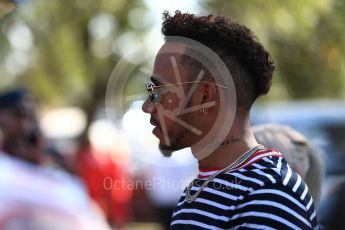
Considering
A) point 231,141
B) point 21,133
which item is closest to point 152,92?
point 231,141

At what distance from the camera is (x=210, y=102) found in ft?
7.75

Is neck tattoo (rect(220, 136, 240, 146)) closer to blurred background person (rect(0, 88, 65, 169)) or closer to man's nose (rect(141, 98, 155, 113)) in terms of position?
man's nose (rect(141, 98, 155, 113))

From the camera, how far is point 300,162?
343 cm

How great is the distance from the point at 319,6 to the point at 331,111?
2.78m

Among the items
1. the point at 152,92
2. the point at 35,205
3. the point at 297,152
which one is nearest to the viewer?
the point at 152,92

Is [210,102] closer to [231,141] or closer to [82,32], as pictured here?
[231,141]

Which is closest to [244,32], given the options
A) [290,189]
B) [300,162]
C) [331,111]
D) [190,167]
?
[290,189]

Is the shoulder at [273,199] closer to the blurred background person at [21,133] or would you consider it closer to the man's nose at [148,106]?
the man's nose at [148,106]

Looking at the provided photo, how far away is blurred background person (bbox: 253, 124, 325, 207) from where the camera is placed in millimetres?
3363

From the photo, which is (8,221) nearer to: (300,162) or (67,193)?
(67,193)

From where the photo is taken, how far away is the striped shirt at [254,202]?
2.13 meters

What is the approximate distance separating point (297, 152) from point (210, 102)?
3.95 ft

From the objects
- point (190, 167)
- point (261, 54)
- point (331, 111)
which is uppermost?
point (261, 54)

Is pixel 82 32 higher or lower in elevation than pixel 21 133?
higher
